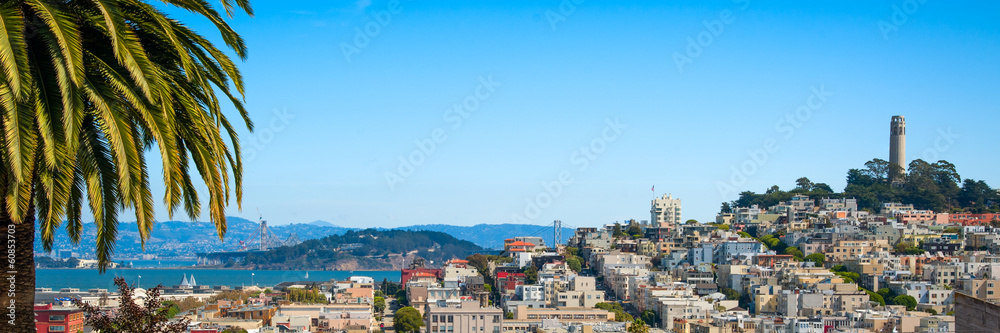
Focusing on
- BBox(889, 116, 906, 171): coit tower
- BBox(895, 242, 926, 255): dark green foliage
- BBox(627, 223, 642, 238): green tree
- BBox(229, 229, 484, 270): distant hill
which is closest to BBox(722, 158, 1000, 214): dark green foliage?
BBox(889, 116, 906, 171): coit tower

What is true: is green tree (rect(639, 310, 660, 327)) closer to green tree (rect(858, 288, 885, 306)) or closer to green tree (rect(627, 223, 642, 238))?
green tree (rect(858, 288, 885, 306))

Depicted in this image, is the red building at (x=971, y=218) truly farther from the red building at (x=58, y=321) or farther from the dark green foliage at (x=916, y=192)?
the red building at (x=58, y=321)

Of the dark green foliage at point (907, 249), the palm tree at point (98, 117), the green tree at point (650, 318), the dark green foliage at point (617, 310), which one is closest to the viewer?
the palm tree at point (98, 117)

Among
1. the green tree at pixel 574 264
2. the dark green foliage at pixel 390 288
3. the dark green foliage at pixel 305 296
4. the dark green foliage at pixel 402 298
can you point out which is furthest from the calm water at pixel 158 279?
the green tree at pixel 574 264

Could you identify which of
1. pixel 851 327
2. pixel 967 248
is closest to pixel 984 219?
pixel 967 248

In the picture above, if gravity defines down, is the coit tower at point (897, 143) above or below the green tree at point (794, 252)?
above

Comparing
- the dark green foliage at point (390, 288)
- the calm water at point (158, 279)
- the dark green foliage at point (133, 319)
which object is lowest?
the calm water at point (158, 279)
